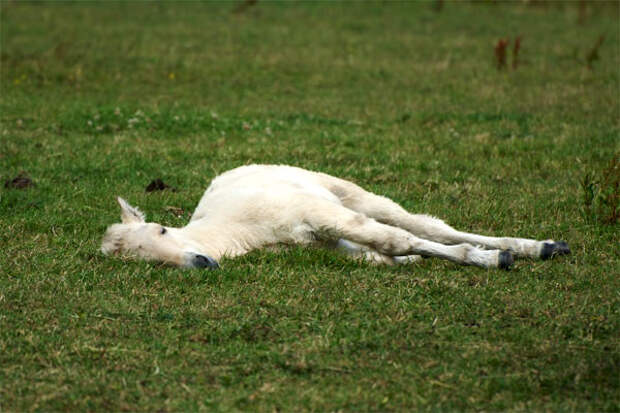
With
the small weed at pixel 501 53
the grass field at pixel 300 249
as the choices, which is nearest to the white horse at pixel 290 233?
the grass field at pixel 300 249

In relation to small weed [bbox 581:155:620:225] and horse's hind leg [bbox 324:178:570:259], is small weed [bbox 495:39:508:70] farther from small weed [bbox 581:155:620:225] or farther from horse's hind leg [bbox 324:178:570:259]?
horse's hind leg [bbox 324:178:570:259]

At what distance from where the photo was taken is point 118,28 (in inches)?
679

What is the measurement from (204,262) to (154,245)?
1.22 ft

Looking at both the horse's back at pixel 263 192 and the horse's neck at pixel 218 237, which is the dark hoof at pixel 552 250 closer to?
the horse's back at pixel 263 192

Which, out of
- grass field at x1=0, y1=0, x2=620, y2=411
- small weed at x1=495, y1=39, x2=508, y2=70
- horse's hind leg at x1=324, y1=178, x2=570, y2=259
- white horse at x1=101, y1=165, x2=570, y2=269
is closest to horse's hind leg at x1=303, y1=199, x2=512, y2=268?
white horse at x1=101, y1=165, x2=570, y2=269

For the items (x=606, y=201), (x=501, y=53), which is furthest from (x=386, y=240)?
(x=501, y=53)

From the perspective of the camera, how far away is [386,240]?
5723 mm

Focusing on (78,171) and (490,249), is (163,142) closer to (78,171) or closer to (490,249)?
(78,171)

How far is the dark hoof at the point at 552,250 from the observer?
235 inches

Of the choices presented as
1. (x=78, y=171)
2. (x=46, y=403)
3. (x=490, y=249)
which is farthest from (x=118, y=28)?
(x=46, y=403)

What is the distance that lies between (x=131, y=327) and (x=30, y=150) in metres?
5.05

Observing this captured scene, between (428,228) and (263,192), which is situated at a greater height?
(263,192)

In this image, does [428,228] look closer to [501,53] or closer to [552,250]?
[552,250]

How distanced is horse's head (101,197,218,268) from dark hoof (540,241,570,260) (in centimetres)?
232
